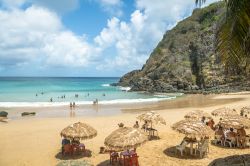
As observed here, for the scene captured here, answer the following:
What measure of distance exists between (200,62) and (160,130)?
51.6 m

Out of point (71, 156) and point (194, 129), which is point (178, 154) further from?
point (71, 156)

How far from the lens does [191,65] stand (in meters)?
72.8

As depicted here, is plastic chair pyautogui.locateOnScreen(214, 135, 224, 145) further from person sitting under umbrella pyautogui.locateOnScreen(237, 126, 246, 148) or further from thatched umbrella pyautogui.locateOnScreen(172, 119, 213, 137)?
thatched umbrella pyautogui.locateOnScreen(172, 119, 213, 137)

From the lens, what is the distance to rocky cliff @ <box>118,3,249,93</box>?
65.9 meters

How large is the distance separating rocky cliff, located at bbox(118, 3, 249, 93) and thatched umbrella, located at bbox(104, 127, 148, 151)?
50.7 metres

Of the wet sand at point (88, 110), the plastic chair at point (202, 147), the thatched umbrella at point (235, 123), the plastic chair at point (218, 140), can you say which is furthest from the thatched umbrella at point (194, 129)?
the wet sand at point (88, 110)

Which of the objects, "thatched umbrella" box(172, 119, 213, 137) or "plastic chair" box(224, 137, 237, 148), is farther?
→ "plastic chair" box(224, 137, 237, 148)

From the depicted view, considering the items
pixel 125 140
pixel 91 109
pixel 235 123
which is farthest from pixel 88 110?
pixel 125 140

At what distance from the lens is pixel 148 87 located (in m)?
74.2

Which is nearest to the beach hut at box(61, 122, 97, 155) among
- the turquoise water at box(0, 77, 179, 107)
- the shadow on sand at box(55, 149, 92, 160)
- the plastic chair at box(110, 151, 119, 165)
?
the shadow on sand at box(55, 149, 92, 160)

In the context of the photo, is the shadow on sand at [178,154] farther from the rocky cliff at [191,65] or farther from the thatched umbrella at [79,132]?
the rocky cliff at [191,65]

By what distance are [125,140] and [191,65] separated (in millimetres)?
61620

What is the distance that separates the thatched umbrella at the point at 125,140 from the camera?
13.2 m

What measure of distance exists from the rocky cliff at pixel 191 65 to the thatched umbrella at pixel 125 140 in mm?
50690
